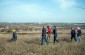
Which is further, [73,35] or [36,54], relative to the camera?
[73,35]

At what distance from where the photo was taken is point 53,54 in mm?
11797

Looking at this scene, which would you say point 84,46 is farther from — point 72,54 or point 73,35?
point 73,35

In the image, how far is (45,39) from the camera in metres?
18.0

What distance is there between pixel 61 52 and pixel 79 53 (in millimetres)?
1042

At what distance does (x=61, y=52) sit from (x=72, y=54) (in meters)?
0.71

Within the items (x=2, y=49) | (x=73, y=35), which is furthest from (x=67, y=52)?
(x=73, y=35)

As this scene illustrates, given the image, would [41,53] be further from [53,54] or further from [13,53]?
[13,53]

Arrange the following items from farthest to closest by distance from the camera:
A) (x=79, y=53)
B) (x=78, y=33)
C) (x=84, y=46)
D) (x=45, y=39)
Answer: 1. (x=78, y=33)
2. (x=45, y=39)
3. (x=84, y=46)
4. (x=79, y=53)

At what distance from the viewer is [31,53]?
1241 centimetres

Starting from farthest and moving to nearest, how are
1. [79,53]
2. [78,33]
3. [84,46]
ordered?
[78,33] < [84,46] < [79,53]

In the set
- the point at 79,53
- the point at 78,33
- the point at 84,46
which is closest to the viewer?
the point at 79,53

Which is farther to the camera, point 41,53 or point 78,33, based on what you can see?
point 78,33

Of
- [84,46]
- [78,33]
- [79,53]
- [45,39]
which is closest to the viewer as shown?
[79,53]

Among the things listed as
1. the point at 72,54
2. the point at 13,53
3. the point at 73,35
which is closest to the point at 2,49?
the point at 13,53
